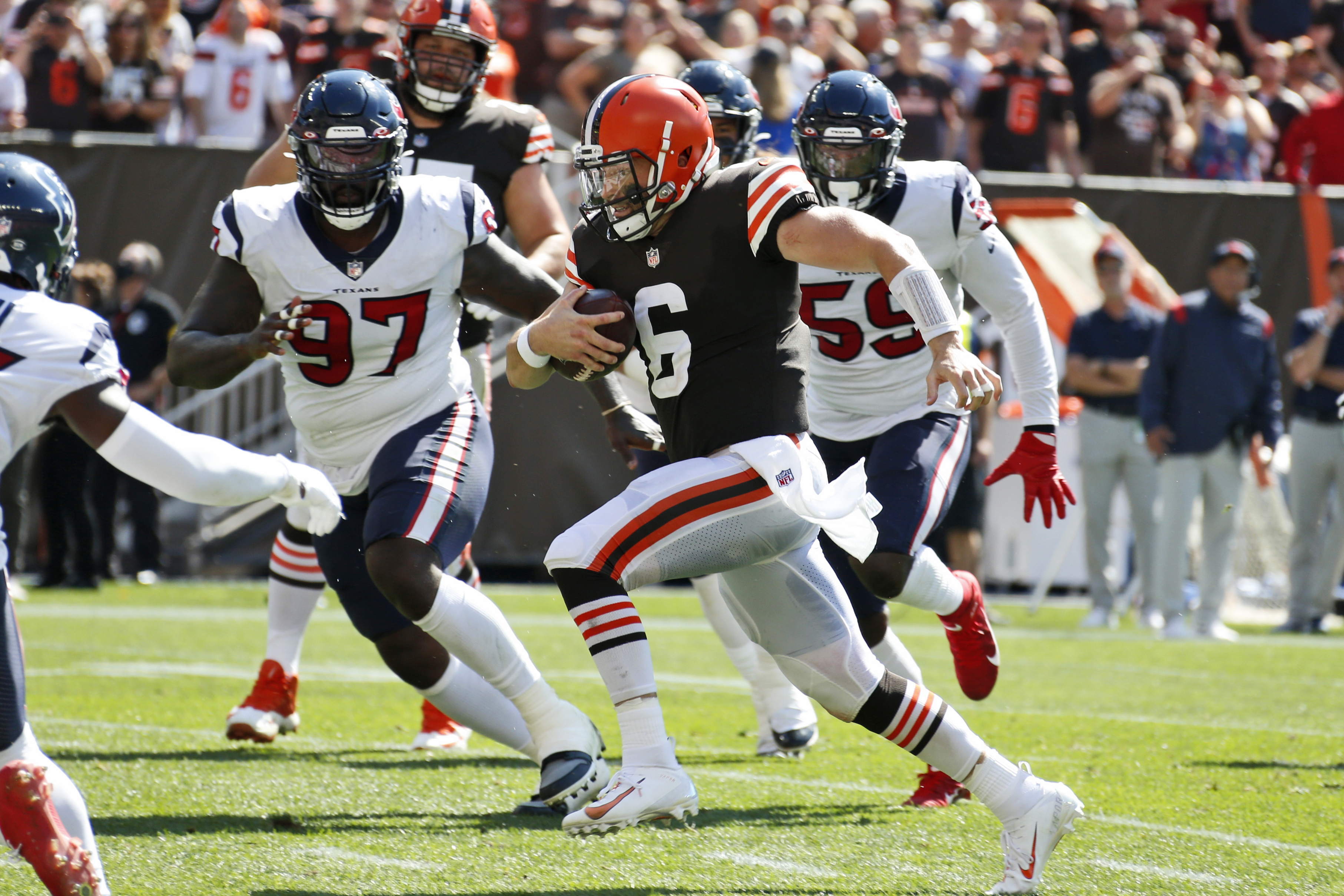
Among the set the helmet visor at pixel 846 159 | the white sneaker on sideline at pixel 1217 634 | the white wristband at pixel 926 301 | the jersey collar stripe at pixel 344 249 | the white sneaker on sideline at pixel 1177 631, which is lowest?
the white sneaker on sideline at pixel 1217 634

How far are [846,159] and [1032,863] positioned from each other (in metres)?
2.04

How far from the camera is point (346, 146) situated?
13.5ft

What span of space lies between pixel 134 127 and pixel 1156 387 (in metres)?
6.84

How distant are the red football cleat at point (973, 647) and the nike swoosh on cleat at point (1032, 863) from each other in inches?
42.5

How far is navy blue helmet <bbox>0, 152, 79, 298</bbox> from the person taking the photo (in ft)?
9.91

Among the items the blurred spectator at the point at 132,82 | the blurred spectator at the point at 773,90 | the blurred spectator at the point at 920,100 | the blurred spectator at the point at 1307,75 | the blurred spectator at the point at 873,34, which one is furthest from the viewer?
the blurred spectator at the point at 1307,75

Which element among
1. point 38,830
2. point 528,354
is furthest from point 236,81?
point 38,830

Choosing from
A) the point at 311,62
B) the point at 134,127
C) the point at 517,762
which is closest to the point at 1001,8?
the point at 311,62

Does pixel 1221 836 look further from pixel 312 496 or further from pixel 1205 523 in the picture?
pixel 1205 523

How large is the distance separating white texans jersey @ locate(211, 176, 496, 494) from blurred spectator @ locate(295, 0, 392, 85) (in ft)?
22.0

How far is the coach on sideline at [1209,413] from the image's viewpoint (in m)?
9.31

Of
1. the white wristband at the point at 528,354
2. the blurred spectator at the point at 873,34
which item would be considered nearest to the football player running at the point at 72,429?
the white wristband at the point at 528,354

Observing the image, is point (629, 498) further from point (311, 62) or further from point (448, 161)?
point (311, 62)

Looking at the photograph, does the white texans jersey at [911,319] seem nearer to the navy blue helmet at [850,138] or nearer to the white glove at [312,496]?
the navy blue helmet at [850,138]
